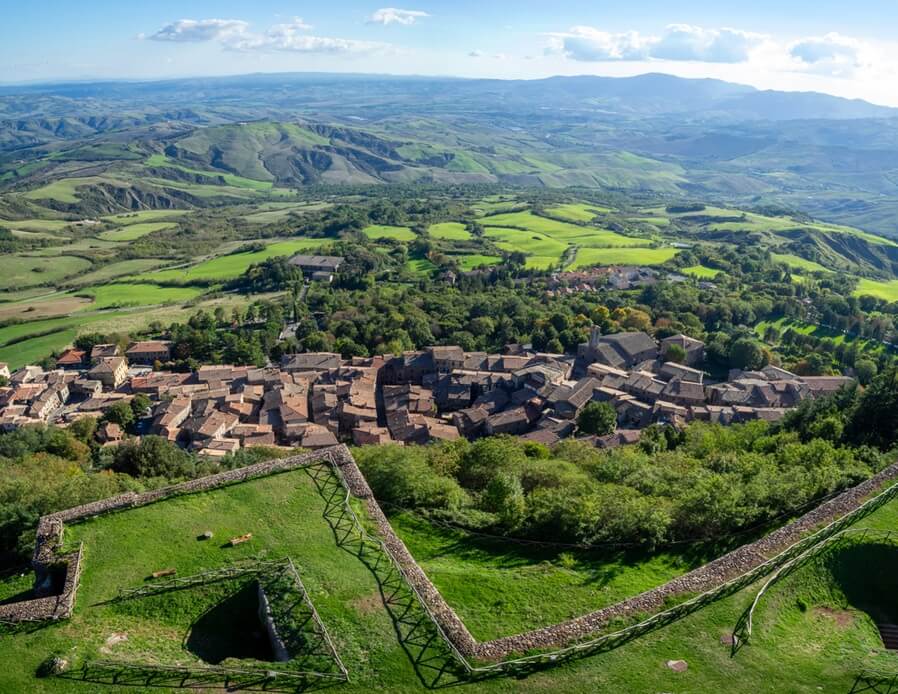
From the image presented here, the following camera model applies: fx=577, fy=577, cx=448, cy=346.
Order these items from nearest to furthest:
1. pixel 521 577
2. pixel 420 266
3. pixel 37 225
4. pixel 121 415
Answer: pixel 521 577, pixel 121 415, pixel 420 266, pixel 37 225

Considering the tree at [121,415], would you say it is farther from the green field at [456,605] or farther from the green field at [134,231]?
the green field at [134,231]

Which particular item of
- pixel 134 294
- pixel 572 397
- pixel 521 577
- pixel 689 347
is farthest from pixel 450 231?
pixel 521 577

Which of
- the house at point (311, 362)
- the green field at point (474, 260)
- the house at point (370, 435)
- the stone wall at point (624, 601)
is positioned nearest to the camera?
the stone wall at point (624, 601)

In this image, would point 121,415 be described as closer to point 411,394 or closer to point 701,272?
point 411,394

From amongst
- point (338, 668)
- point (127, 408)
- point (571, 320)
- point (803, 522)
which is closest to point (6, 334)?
point (127, 408)

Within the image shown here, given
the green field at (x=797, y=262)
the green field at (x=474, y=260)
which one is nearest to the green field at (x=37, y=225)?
the green field at (x=474, y=260)

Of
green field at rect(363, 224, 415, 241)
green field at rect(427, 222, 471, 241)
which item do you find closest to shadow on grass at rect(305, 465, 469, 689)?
green field at rect(427, 222, 471, 241)
